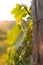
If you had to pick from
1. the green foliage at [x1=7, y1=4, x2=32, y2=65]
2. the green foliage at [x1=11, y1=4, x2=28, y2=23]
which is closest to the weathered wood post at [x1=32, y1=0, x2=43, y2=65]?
the green foliage at [x1=7, y1=4, x2=32, y2=65]

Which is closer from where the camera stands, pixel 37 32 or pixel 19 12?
pixel 37 32

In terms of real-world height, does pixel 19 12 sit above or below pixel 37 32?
above

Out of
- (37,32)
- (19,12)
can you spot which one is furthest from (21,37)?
(37,32)

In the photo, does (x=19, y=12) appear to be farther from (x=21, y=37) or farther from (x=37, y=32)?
(x=37, y=32)

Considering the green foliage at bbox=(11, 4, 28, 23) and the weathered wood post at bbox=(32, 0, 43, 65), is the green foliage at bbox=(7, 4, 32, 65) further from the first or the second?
the weathered wood post at bbox=(32, 0, 43, 65)

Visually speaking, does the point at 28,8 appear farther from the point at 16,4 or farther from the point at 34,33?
the point at 34,33

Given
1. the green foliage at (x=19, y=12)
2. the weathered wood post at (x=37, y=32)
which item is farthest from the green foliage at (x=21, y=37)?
the weathered wood post at (x=37, y=32)

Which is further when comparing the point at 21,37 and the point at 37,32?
the point at 21,37

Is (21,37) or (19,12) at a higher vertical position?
(19,12)

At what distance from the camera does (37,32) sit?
1.31 metres

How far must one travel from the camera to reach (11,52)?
6.04 ft

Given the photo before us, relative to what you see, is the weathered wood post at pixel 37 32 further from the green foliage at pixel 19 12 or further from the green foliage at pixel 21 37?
the green foliage at pixel 19 12

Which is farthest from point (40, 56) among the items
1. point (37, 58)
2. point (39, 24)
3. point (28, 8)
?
point (28, 8)

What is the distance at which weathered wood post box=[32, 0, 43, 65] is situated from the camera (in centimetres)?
127
